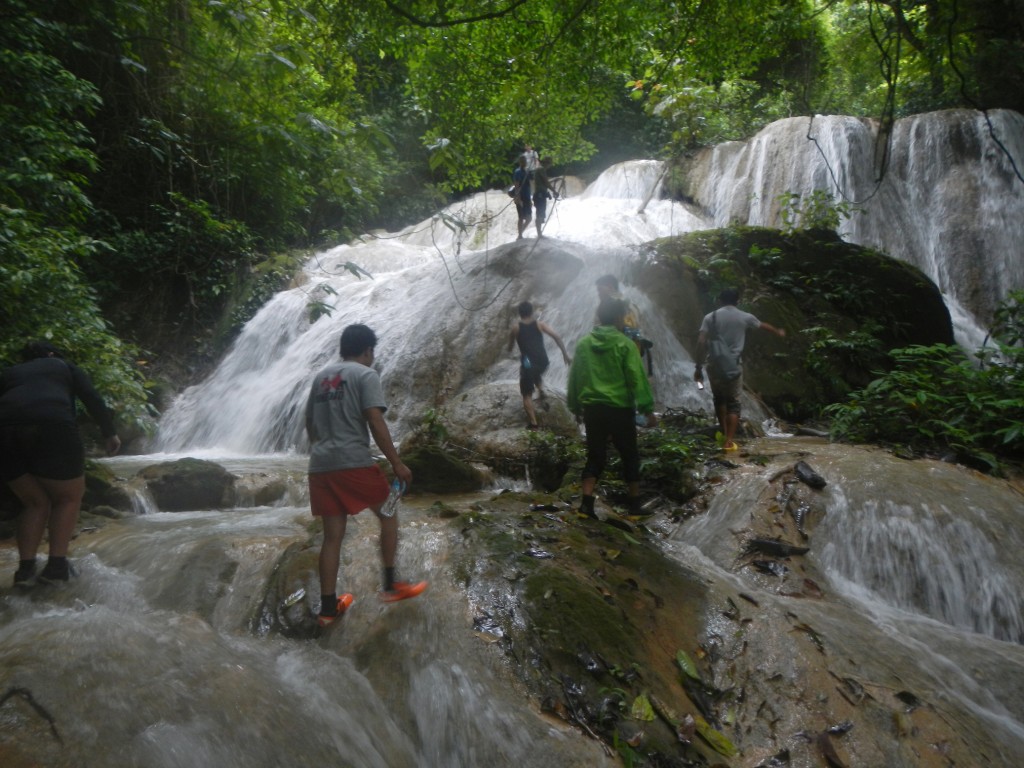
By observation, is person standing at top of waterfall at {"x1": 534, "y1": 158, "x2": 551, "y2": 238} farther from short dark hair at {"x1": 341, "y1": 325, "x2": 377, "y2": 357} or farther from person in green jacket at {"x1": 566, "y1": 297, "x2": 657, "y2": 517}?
short dark hair at {"x1": 341, "y1": 325, "x2": 377, "y2": 357}

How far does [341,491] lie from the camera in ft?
11.9

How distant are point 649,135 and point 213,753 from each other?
79.3ft

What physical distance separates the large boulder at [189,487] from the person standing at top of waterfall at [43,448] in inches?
93.2

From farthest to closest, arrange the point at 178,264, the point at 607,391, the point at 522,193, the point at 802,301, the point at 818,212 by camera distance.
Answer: the point at 178,264
the point at 818,212
the point at 522,193
the point at 802,301
the point at 607,391

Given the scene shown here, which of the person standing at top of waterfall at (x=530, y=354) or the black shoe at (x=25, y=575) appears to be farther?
the person standing at top of waterfall at (x=530, y=354)

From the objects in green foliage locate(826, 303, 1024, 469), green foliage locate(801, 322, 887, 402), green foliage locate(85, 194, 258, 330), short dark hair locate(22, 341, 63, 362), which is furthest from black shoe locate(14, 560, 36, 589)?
green foliage locate(85, 194, 258, 330)

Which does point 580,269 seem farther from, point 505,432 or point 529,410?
point 505,432

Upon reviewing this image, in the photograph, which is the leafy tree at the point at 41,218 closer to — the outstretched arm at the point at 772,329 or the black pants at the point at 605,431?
the black pants at the point at 605,431

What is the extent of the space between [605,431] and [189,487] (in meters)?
4.39

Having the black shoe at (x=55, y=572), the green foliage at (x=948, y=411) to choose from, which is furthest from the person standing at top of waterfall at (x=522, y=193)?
the black shoe at (x=55, y=572)

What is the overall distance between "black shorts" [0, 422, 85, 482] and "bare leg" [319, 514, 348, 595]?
1801 mm

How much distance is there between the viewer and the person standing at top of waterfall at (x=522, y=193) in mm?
11156

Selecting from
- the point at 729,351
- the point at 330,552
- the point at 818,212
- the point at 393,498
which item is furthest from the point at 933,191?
the point at 330,552

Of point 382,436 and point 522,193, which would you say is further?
point 522,193
